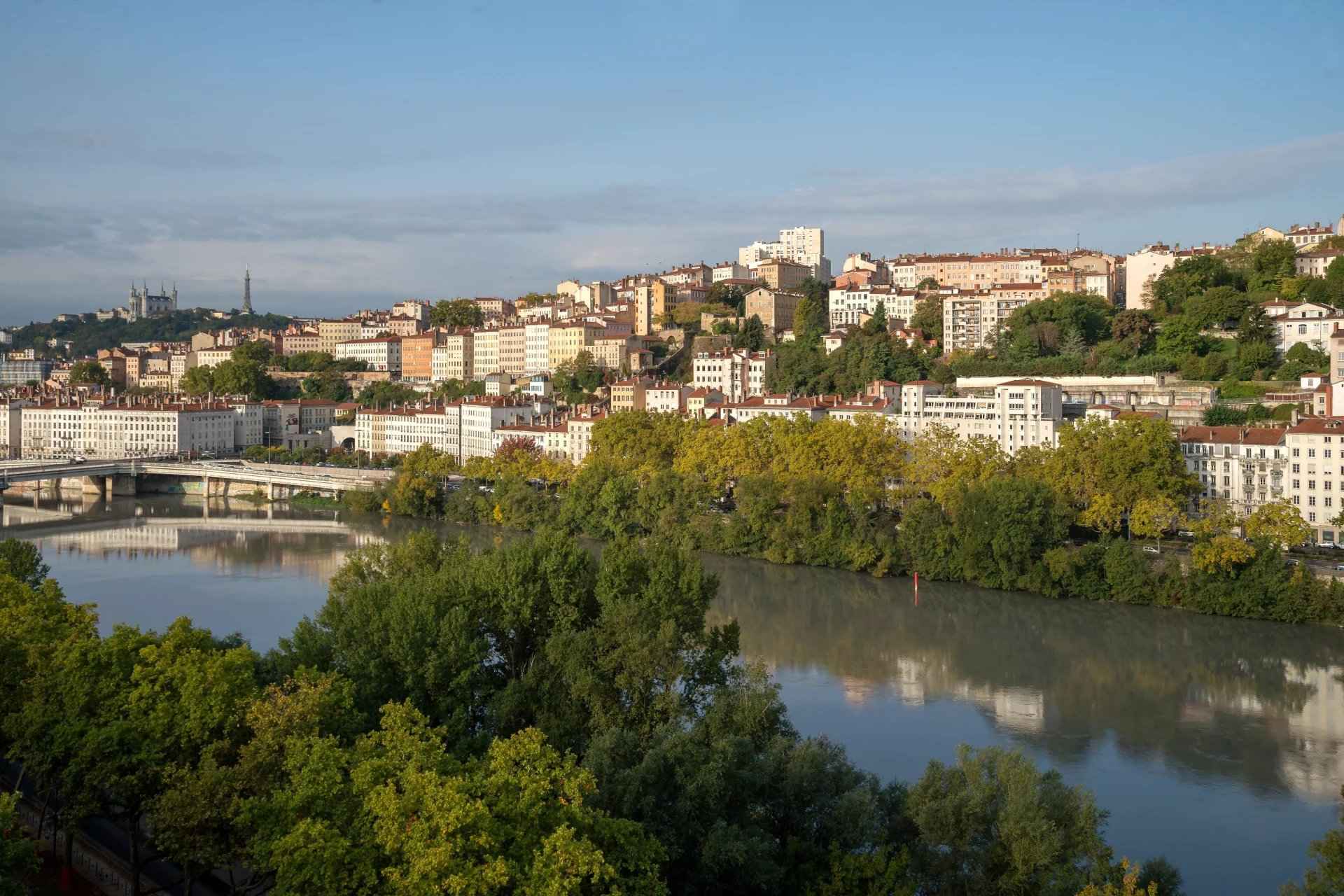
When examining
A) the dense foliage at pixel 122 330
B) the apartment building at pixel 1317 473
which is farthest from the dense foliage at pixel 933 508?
the dense foliage at pixel 122 330

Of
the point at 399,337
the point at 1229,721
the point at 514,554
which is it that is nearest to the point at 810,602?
the point at 1229,721

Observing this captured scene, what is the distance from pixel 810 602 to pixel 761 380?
51.6 feet

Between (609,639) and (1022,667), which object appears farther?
(1022,667)

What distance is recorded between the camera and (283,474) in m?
28.9

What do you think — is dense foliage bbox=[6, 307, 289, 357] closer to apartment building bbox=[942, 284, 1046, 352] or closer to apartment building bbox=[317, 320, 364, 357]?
apartment building bbox=[317, 320, 364, 357]

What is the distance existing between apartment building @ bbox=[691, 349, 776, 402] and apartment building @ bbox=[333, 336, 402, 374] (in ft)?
51.8

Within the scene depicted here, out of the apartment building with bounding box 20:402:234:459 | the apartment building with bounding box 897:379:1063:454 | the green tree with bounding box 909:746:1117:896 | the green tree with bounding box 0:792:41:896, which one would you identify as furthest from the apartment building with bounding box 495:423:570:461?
the green tree with bounding box 0:792:41:896

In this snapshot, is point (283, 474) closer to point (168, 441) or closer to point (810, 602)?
point (168, 441)

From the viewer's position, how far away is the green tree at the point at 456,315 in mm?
45875

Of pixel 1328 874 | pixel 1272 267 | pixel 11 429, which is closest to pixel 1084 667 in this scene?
pixel 1328 874

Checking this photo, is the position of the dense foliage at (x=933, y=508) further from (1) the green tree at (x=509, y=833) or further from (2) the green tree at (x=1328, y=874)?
(1) the green tree at (x=509, y=833)

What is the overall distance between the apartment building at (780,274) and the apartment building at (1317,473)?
2465 centimetres

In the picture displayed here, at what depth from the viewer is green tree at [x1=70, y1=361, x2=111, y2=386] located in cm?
4722

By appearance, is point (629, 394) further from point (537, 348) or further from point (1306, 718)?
point (1306, 718)
